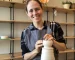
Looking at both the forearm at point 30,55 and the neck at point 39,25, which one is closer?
the forearm at point 30,55

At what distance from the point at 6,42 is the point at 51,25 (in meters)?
2.24

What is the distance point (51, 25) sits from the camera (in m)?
Result: 1.07

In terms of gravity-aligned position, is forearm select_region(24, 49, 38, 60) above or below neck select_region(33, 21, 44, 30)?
below

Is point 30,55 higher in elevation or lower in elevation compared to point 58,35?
lower

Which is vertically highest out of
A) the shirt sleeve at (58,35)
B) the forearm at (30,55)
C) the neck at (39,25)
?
the neck at (39,25)

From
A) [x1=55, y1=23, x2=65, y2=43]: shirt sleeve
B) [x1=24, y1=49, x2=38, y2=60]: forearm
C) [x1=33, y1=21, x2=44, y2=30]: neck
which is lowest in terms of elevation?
[x1=24, y1=49, x2=38, y2=60]: forearm

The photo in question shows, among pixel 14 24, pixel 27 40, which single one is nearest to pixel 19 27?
pixel 14 24

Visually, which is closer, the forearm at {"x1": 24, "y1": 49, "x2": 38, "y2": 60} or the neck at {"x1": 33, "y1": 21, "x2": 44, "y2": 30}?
the forearm at {"x1": 24, "y1": 49, "x2": 38, "y2": 60}

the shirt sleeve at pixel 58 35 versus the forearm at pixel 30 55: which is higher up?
the shirt sleeve at pixel 58 35

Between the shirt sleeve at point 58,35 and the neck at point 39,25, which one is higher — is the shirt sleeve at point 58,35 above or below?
below

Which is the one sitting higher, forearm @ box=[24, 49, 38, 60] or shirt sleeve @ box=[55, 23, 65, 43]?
shirt sleeve @ box=[55, 23, 65, 43]

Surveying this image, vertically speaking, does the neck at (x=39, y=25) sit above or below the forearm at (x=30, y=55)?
above

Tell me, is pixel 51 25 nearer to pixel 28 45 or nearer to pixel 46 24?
pixel 46 24

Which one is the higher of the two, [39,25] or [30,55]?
[39,25]
